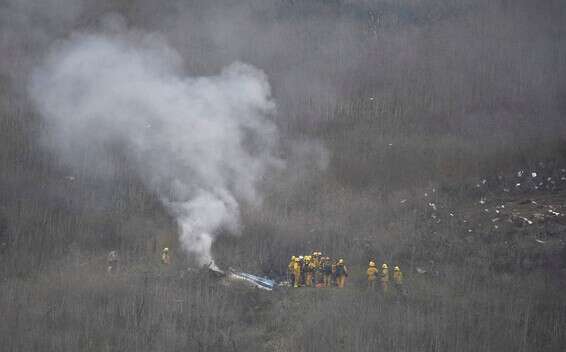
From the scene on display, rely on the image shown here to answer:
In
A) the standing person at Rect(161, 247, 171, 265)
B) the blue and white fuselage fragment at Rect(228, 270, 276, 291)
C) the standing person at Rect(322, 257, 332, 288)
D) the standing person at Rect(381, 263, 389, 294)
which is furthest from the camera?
the standing person at Rect(161, 247, 171, 265)

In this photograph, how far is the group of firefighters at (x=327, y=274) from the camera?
22312 millimetres

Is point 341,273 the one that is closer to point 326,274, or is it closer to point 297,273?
point 326,274

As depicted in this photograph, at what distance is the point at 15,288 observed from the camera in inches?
859

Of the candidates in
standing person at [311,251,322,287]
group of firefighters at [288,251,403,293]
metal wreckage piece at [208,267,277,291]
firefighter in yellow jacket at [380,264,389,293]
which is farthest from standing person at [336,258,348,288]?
metal wreckage piece at [208,267,277,291]

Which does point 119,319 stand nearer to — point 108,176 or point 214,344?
point 214,344

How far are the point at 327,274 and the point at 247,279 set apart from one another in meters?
2.78

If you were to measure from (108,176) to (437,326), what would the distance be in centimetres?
1903

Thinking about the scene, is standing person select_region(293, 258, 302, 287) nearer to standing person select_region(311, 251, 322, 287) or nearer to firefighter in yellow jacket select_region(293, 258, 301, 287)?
firefighter in yellow jacket select_region(293, 258, 301, 287)

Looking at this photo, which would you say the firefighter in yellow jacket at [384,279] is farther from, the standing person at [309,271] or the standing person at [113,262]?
the standing person at [113,262]

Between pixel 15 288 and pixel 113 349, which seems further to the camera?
pixel 15 288

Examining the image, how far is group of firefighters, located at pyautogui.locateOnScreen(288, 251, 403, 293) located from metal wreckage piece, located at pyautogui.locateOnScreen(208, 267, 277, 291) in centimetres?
91

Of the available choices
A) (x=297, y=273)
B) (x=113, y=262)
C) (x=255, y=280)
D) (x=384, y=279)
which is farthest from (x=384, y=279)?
(x=113, y=262)

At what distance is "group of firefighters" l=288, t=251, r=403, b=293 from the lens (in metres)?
22.3

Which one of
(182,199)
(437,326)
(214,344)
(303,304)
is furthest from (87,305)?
(437,326)
